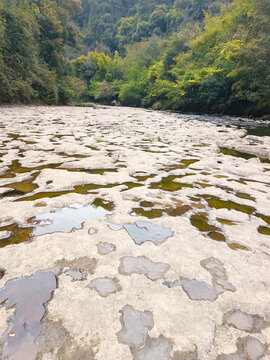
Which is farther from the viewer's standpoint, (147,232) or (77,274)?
(147,232)

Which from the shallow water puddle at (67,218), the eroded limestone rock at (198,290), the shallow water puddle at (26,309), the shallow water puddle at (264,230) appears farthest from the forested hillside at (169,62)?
the eroded limestone rock at (198,290)

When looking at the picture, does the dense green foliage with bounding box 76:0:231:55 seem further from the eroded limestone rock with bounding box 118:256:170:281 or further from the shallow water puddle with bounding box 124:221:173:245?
the eroded limestone rock with bounding box 118:256:170:281

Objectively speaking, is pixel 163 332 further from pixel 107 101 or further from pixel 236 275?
pixel 107 101

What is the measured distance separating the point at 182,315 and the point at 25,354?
0.58m

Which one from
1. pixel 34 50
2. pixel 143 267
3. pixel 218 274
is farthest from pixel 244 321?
pixel 34 50

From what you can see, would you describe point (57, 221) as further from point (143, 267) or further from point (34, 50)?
point (34, 50)

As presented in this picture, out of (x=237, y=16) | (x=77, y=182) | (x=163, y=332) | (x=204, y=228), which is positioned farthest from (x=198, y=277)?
(x=237, y=16)

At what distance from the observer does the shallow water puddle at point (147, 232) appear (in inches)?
55.3

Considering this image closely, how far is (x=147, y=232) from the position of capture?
4.85ft

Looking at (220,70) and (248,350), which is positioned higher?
(220,70)

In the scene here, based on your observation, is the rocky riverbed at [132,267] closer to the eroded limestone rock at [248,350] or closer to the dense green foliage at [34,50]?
the eroded limestone rock at [248,350]

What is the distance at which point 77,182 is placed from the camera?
88.5 inches

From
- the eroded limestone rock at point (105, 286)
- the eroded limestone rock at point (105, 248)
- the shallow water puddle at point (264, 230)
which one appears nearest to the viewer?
the eroded limestone rock at point (105, 286)

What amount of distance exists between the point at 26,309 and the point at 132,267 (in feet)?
1.65
